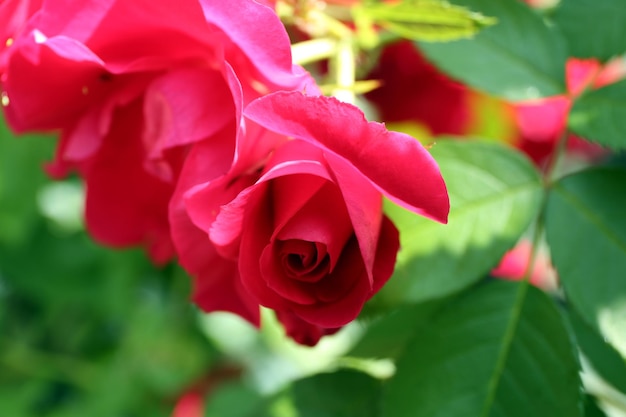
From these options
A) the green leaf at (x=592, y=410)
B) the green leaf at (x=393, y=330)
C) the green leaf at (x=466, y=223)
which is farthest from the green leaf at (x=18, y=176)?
the green leaf at (x=592, y=410)

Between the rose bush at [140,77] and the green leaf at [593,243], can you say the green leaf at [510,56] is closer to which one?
the green leaf at [593,243]

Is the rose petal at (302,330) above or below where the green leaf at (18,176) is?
above

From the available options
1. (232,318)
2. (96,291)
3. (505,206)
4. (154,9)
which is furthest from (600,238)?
(96,291)

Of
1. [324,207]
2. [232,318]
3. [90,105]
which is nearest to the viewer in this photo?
[324,207]

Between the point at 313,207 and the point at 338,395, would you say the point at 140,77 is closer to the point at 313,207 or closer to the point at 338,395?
the point at 313,207

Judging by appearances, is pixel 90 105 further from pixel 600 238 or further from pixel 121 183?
pixel 600 238

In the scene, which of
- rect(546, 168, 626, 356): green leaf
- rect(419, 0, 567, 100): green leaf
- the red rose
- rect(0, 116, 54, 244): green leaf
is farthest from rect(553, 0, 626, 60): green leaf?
rect(0, 116, 54, 244): green leaf

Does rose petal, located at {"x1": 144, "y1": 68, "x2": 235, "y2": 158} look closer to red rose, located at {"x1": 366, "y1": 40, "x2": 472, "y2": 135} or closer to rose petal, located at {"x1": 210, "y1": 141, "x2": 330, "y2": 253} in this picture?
rose petal, located at {"x1": 210, "y1": 141, "x2": 330, "y2": 253}
